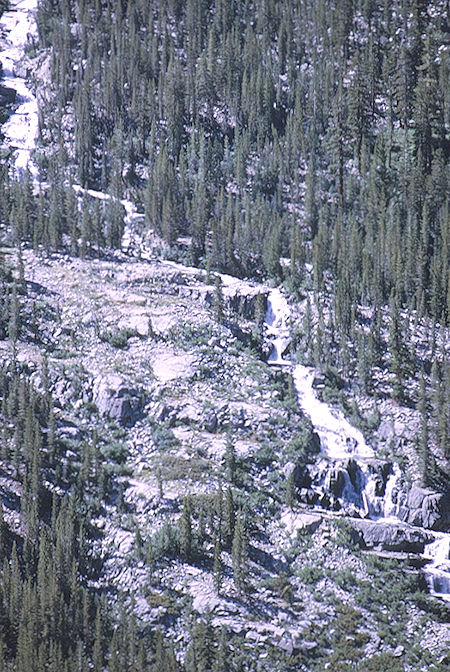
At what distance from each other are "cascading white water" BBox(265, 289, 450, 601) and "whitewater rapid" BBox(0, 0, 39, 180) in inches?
2539

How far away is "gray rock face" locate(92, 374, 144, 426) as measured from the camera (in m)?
85.4

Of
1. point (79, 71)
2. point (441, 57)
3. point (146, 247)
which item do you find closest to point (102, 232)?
point (146, 247)


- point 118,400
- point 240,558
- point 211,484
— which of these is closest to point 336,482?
point 211,484

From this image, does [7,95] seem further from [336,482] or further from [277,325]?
[336,482]

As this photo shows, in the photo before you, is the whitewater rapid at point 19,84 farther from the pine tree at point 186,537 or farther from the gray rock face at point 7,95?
the pine tree at point 186,537

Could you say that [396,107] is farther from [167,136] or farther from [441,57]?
[167,136]

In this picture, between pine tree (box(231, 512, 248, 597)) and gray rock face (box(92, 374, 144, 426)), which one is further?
gray rock face (box(92, 374, 144, 426))

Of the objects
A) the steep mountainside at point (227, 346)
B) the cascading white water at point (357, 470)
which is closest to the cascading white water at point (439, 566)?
the cascading white water at point (357, 470)

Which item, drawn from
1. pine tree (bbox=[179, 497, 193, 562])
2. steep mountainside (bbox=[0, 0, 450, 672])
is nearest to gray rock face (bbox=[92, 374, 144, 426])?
steep mountainside (bbox=[0, 0, 450, 672])

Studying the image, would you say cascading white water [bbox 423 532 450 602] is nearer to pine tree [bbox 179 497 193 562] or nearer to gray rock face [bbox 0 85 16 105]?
pine tree [bbox 179 497 193 562]

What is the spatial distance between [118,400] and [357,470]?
24.0m

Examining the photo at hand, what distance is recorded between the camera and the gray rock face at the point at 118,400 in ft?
280

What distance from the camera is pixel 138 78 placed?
15200 cm

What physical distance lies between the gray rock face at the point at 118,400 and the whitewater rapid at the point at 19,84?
57.2 m
